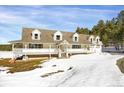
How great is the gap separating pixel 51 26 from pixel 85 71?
1899mm

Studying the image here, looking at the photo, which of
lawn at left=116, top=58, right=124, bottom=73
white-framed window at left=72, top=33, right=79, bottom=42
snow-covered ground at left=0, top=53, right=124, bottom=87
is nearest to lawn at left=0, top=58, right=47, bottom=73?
snow-covered ground at left=0, top=53, right=124, bottom=87

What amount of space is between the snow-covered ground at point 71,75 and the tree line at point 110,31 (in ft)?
1.80

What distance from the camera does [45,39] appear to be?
576 inches

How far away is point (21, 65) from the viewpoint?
42.1ft

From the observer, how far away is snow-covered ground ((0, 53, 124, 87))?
1191cm

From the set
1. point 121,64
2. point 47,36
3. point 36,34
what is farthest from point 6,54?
point 121,64

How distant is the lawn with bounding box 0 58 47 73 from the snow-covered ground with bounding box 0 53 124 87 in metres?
0.18

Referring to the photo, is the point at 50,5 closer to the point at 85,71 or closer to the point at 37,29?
the point at 37,29

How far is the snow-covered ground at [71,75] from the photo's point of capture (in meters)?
11.9

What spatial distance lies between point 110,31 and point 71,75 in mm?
2337

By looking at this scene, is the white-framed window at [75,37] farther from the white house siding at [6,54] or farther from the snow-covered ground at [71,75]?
the white house siding at [6,54]

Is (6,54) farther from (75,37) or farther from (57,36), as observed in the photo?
(75,37)
